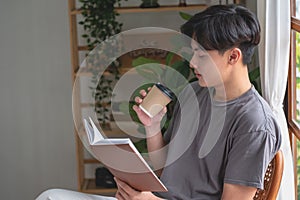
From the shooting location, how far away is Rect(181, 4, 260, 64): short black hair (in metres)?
1.94

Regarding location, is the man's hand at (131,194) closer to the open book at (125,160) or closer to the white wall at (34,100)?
the open book at (125,160)

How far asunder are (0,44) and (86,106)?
627 mm

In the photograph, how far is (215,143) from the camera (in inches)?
78.8

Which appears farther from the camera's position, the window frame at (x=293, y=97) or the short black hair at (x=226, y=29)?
the window frame at (x=293, y=97)

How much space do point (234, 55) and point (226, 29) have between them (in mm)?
91

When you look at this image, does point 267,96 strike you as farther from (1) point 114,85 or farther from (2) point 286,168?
(1) point 114,85

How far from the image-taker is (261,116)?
194 centimetres

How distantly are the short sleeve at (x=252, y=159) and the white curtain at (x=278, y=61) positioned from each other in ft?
2.26

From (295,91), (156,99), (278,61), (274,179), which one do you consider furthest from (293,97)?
(156,99)

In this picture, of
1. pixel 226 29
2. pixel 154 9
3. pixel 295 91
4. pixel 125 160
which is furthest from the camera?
pixel 154 9

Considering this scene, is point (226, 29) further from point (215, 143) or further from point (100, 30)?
point (100, 30)

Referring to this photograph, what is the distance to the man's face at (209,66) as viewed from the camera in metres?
1.98

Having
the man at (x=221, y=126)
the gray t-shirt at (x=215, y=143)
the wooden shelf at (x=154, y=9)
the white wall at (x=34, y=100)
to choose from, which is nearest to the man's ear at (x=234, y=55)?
the man at (x=221, y=126)

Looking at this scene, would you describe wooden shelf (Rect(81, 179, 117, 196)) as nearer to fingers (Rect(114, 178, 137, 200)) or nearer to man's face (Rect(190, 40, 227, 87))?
fingers (Rect(114, 178, 137, 200))
